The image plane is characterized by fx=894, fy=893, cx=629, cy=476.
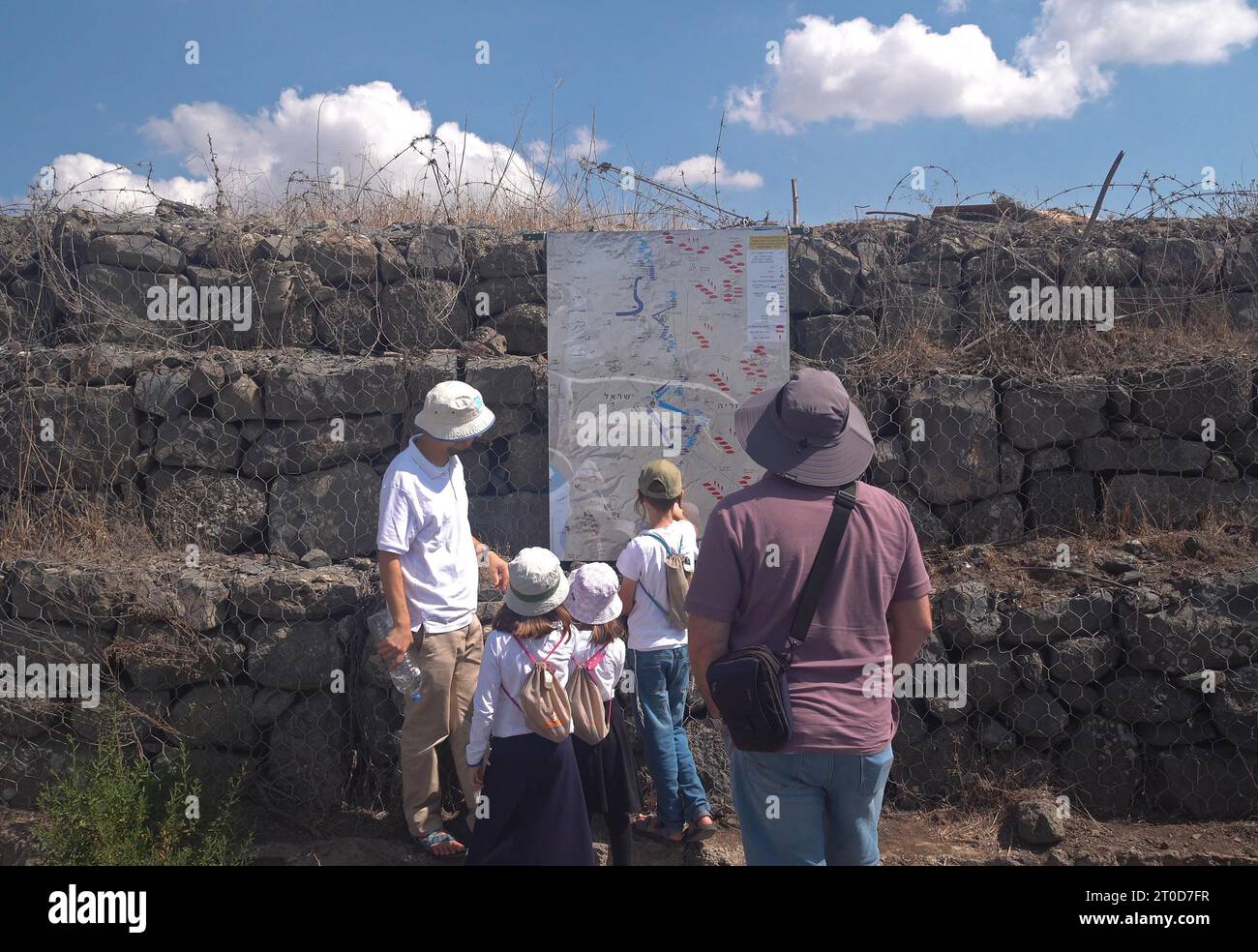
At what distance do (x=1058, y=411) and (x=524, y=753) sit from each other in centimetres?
424

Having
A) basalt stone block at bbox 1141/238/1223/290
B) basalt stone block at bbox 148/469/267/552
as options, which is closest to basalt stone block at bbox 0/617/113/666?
basalt stone block at bbox 148/469/267/552

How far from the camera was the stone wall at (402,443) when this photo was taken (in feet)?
16.5

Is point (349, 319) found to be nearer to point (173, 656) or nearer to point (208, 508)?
point (208, 508)

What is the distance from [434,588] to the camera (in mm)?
4258

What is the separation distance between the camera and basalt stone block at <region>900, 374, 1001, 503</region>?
5.80 meters

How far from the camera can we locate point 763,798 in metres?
2.70

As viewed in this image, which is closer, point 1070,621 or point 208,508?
point 1070,621

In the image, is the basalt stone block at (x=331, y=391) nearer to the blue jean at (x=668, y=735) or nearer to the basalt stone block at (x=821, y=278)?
the blue jean at (x=668, y=735)

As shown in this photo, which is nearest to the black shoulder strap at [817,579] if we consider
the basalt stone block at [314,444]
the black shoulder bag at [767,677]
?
the black shoulder bag at [767,677]

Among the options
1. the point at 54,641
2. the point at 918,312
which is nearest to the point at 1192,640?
the point at 918,312

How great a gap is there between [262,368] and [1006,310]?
507 centimetres

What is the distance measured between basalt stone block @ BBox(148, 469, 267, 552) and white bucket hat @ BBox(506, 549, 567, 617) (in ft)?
9.53

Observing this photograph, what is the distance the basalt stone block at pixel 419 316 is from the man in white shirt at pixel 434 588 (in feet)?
6.34
